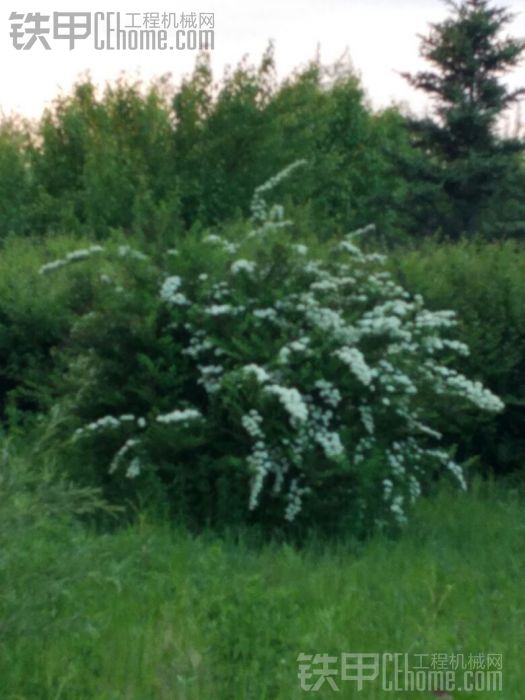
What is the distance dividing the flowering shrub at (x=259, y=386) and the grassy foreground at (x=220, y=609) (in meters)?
0.38

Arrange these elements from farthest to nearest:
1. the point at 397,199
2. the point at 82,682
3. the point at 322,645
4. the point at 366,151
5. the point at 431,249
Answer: the point at 366,151 < the point at 397,199 < the point at 431,249 < the point at 322,645 < the point at 82,682

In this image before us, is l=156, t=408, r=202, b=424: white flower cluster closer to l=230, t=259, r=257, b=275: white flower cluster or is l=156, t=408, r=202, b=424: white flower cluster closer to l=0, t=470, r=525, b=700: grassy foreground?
l=0, t=470, r=525, b=700: grassy foreground

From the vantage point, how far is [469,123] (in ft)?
98.7

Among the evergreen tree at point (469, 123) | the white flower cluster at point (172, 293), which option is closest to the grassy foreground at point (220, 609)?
the white flower cluster at point (172, 293)

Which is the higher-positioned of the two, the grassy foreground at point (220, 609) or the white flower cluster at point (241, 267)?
the white flower cluster at point (241, 267)

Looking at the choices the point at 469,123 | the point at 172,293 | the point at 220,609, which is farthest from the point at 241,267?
the point at 469,123

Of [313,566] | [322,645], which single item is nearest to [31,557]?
[322,645]

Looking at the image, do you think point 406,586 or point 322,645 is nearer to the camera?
point 322,645

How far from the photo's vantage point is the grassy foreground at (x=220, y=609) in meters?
5.07

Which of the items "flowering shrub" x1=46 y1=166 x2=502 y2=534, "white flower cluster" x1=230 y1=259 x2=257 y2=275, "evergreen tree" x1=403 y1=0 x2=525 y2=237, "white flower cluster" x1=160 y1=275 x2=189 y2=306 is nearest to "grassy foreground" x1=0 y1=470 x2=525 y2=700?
"flowering shrub" x1=46 y1=166 x2=502 y2=534

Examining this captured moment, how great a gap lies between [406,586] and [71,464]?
8.35ft

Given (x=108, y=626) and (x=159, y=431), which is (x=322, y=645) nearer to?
(x=108, y=626)

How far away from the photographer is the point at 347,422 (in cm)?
774

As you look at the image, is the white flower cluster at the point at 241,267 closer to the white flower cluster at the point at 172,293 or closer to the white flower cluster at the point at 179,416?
the white flower cluster at the point at 172,293
